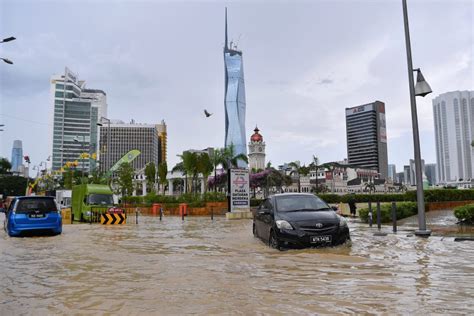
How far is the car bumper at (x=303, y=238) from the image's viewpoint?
30.5ft

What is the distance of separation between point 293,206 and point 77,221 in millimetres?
21333

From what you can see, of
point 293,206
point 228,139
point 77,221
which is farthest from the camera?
point 228,139

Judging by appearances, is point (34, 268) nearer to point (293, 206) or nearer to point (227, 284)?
point (227, 284)

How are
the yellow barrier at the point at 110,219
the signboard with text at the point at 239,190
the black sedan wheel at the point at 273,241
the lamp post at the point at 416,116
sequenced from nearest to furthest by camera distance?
the black sedan wheel at the point at 273,241 → the lamp post at the point at 416,116 → the yellow barrier at the point at 110,219 → the signboard with text at the point at 239,190

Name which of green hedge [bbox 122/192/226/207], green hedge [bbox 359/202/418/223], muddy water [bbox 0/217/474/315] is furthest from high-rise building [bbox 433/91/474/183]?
muddy water [bbox 0/217/474/315]

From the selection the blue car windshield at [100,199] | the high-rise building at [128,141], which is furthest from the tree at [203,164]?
the high-rise building at [128,141]

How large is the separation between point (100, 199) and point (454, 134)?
446ft

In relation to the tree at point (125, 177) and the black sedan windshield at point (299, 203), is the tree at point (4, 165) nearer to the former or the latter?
the tree at point (125, 177)

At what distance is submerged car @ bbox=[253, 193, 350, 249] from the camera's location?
9.34m

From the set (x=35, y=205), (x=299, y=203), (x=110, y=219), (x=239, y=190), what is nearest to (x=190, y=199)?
(x=239, y=190)

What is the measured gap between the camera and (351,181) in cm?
16138

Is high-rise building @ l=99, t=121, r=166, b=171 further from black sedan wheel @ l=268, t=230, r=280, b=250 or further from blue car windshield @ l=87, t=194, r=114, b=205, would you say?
black sedan wheel @ l=268, t=230, r=280, b=250

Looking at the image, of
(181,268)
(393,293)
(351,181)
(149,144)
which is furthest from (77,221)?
(351,181)

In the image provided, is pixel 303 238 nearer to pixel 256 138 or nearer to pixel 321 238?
pixel 321 238
